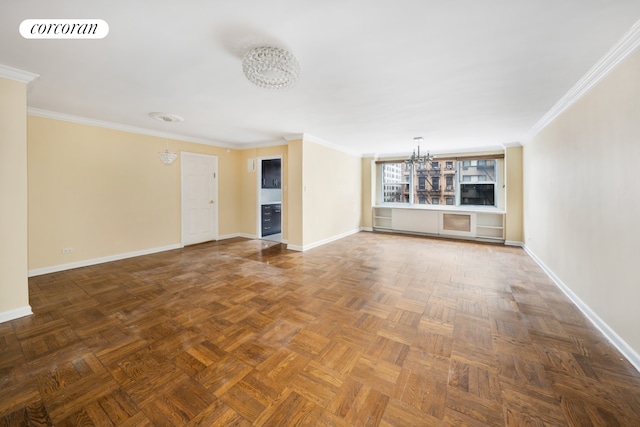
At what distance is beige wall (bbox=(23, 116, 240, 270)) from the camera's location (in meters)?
3.58

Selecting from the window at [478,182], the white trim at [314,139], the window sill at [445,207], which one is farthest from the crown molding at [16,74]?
the window at [478,182]

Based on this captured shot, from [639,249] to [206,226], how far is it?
6420mm

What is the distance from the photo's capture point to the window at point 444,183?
6383 mm

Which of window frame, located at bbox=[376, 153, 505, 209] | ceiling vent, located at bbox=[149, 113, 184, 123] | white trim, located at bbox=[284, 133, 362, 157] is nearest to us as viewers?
ceiling vent, located at bbox=[149, 113, 184, 123]

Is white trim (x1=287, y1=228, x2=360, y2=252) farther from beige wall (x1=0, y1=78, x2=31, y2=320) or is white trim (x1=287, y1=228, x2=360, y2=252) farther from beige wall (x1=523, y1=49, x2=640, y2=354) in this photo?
beige wall (x1=523, y1=49, x2=640, y2=354)

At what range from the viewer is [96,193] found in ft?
13.4

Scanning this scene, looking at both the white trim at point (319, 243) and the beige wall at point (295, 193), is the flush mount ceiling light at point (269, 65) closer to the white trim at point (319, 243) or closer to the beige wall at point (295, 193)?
the beige wall at point (295, 193)

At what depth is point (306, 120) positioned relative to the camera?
3.99 meters

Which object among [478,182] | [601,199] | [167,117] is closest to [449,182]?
[478,182]

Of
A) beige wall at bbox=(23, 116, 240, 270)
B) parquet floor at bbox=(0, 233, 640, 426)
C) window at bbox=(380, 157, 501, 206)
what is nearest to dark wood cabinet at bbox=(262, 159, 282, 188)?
beige wall at bbox=(23, 116, 240, 270)

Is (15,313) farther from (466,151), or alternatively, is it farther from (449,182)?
(466,151)

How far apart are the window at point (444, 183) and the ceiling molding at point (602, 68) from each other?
2871mm

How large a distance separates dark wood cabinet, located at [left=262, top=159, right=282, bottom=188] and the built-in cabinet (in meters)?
3.05

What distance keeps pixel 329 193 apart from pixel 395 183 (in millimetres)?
2768
